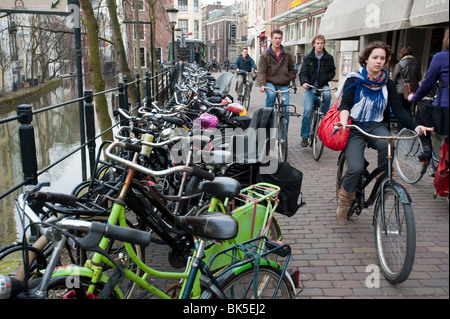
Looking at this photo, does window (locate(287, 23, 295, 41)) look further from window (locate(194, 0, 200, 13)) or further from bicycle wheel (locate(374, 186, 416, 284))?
window (locate(194, 0, 200, 13))

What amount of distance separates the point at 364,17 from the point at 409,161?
20.8ft

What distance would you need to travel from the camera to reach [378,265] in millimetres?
3365

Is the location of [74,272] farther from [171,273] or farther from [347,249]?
[347,249]

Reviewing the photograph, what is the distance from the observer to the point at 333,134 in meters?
3.96

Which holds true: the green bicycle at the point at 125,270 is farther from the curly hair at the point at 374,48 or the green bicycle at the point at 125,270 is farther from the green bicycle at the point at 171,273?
the curly hair at the point at 374,48

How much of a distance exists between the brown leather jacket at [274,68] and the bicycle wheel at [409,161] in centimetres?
245

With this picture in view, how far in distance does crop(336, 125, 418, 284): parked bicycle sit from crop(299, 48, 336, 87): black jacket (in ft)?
13.1

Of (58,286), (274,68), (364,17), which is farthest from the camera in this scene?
(364,17)

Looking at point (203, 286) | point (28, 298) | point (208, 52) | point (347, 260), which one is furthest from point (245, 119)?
point (208, 52)

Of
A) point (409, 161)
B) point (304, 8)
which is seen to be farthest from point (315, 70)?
point (304, 8)

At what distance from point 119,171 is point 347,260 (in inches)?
79.3

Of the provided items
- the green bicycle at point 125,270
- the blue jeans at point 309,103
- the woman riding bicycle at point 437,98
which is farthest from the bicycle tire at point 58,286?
the blue jeans at point 309,103

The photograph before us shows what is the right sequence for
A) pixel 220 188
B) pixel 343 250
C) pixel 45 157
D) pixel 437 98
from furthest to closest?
pixel 45 157 → pixel 343 250 → pixel 220 188 → pixel 437 98
